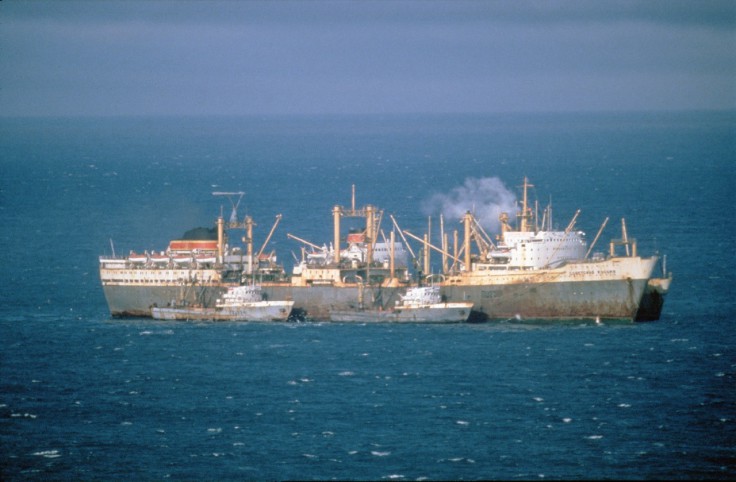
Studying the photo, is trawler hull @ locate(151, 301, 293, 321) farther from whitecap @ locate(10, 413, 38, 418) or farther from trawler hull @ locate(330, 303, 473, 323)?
whitecap @ locate(10, 413, 38, 418)

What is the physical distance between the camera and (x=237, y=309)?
107500 mm

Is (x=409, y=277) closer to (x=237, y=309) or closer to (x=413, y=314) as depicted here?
(x=413, y=314)

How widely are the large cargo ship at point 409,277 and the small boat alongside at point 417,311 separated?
952mm

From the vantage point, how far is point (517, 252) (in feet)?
351

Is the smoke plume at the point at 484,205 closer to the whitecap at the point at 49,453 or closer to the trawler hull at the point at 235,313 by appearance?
the trawler hull at the point at 235,313

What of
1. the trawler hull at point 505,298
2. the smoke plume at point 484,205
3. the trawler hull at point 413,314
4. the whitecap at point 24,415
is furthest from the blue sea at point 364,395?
the smoke plume at point 484,205

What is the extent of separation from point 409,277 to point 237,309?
445 inches

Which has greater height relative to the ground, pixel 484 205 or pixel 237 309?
pixel 484 205

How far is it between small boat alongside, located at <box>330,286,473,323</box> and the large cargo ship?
95 centimetres

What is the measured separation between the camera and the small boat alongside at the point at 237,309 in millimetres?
106875

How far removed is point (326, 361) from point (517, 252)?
719 inches

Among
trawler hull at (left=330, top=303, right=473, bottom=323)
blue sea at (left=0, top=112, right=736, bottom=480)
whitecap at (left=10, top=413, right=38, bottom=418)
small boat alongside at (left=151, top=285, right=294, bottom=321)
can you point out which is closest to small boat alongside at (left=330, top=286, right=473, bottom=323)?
trawler hull at (left=330, top=303, right=473, bottom=323)

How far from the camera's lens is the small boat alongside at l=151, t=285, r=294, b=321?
106875 mm

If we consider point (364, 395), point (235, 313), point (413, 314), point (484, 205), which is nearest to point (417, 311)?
point (413, 314)
